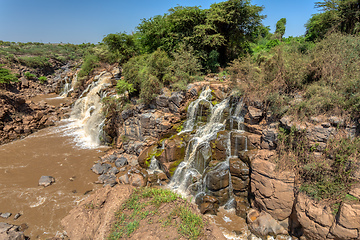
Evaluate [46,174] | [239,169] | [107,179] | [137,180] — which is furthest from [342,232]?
[46,174]

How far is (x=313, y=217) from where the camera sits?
6.27m

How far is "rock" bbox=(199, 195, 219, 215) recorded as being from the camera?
8094 mm

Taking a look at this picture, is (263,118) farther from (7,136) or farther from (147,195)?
(7,136)

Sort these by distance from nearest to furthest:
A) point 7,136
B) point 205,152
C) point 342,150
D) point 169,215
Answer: point 169,215 < point 342,150 < point 205,152 < point 7,136

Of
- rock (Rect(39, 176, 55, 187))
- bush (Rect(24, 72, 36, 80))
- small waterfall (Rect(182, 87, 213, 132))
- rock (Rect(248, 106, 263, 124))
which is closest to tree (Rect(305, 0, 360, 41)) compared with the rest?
rock (Rect(248, 106, 263, 124))

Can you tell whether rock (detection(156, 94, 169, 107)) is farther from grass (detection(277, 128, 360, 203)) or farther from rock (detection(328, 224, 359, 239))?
rock (detection(328, 224, 359, 239))

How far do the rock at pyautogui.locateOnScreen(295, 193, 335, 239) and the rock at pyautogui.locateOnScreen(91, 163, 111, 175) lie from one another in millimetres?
10503

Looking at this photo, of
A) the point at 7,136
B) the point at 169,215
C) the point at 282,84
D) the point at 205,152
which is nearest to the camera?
the point at 169,215

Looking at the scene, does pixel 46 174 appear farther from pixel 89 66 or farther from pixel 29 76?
pixel 29 76

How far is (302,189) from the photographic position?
6812mm

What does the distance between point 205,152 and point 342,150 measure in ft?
18.5

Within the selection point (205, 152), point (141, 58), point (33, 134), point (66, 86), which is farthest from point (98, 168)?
point (66, 86)

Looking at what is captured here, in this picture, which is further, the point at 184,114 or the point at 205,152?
the point at 184,114

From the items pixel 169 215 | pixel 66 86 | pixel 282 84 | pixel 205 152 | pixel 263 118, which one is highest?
pixel 66 86
